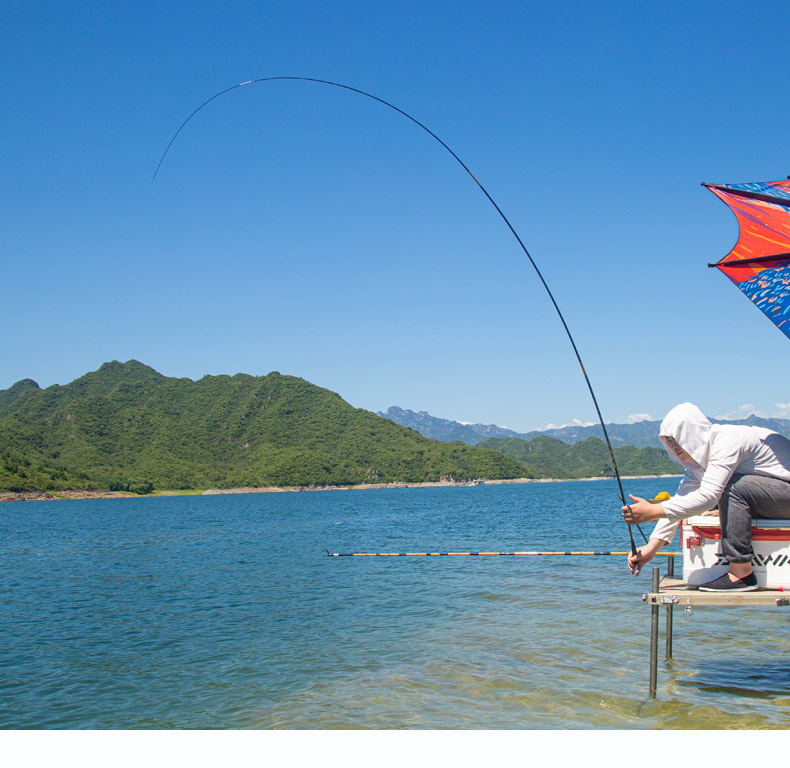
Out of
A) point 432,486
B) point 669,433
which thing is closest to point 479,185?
point 669,433

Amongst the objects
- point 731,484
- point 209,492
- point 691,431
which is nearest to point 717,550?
point 731,484

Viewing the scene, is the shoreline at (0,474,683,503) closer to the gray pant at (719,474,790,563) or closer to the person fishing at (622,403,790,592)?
the person fishing at (622,403,790,592)

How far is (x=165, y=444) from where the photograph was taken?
588ft

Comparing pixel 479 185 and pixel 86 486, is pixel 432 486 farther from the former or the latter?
pixel 479 185

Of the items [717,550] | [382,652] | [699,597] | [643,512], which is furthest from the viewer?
[382,652]

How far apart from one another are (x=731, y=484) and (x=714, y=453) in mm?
317

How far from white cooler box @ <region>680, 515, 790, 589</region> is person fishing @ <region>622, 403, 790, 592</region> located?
0.11 m

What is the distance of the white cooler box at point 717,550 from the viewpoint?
215 inches

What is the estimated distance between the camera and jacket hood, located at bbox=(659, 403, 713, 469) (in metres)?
5.36

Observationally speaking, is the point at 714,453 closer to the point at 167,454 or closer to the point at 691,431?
the point at 691,431

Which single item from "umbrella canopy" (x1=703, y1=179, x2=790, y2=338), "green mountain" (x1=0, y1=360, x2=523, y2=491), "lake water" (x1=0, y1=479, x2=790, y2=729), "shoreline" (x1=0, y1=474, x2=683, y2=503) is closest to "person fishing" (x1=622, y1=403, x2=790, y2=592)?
"umbrella canopy" (x1=703, y1=179, x2=790, y2=338)

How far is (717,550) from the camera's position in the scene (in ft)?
19.0
